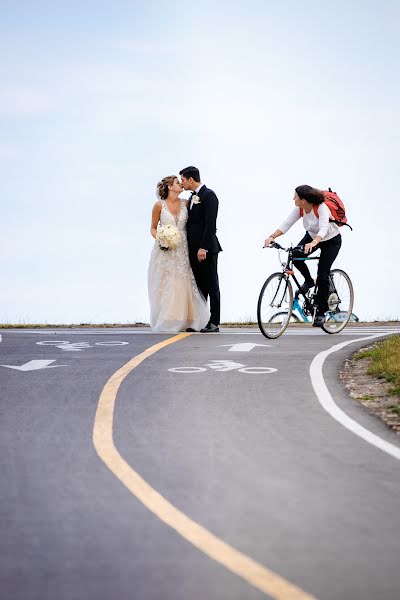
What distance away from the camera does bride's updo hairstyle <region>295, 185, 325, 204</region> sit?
16891 mm

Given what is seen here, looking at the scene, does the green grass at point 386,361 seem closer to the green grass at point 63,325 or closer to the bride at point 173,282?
the bride at point 173,282

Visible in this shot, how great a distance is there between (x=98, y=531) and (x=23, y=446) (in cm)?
242

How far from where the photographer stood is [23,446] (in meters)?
8.07

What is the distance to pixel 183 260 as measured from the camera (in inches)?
790

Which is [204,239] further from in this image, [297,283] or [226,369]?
[226,369]

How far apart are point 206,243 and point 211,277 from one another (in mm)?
740

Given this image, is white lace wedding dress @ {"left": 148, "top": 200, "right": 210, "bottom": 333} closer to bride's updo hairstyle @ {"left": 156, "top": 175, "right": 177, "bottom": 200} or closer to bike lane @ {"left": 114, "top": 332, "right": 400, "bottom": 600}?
bride's updo hairstyle @ {"left": 156, "top": 175, "right": 177, "bottom": 200}

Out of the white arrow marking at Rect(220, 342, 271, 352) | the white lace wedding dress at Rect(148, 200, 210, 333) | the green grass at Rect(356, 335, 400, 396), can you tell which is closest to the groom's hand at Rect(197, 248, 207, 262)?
the white lace wedding dress at Rect(148, 200, 210, 333)

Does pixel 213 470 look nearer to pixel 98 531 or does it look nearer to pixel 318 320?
pixel 98 531

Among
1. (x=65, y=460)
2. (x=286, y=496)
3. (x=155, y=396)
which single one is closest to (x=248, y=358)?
(x=155, y=396)

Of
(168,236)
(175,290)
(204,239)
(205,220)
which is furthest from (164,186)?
(175,290)

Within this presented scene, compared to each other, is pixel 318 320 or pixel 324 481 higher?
pixel 318 320

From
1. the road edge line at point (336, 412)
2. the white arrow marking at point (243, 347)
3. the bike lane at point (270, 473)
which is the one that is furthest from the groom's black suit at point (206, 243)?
the bike lane at point (270, 473)

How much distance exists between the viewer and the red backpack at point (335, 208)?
17.2 meters
